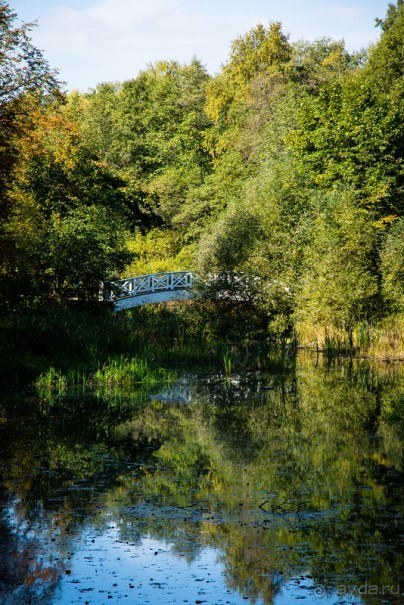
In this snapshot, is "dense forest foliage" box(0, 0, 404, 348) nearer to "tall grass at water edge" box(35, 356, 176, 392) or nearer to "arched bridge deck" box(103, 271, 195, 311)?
"arched bridge deck" box(103, 271, 195, 311)

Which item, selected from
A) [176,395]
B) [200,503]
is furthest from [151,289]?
[200,503]

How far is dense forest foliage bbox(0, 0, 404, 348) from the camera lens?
76.7 ft

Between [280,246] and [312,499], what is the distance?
19.6 m

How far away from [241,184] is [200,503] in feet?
112

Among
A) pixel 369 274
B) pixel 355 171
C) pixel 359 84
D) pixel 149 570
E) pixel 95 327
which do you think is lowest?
pixel 149 570

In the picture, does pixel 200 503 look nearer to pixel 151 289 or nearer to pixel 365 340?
pixel 365 340

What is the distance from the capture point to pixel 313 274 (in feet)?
80.2

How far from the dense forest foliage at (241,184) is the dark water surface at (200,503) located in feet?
32.7

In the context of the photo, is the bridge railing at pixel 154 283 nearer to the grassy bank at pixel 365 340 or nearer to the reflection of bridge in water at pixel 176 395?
the grassy bank at pixel 365 340

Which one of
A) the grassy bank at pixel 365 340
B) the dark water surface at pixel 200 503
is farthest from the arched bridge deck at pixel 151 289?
the dark water surface at pixel 200 503

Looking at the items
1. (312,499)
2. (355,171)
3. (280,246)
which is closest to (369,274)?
(280,246)

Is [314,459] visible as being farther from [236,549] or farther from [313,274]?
[313,274]

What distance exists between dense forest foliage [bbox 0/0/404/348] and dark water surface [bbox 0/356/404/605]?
9976 millimetres

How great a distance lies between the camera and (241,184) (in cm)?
4041
